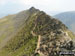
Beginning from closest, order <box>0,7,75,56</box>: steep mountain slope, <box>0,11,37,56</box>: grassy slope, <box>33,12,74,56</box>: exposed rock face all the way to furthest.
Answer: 1. <box>33,12,74,56</box>: exposed rock face
2. <box>0,7,75,56</box>: steep mountain slope
3. <box>0,11,37,56</box>: grassy slope

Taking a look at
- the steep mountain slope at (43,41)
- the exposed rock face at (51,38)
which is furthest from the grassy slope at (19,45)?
the exposed rock face at (51,38)

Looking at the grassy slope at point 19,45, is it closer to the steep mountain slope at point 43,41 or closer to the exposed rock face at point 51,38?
the steep mountain slope at point 43,41

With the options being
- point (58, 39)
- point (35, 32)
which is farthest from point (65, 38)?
point (35, 32)

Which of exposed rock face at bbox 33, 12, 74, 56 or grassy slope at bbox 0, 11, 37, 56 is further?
grassy slope at bbox 0, 11, 37, 56

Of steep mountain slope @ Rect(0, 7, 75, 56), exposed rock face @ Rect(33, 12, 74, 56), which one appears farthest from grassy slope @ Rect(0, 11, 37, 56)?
exposed rock face @ Rect(33, 12, 74, 56)

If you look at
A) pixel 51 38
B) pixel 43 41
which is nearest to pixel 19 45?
pixel 43 41

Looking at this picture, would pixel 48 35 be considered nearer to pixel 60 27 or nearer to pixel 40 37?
pixel 40 37

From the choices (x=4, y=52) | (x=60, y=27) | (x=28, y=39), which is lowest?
(x=4, y=52)

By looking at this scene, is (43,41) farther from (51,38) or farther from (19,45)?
(19,45)

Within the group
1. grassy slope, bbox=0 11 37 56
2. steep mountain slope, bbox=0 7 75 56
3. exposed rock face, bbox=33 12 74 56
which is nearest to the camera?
exposed rock face, bbox=33 12 74 56

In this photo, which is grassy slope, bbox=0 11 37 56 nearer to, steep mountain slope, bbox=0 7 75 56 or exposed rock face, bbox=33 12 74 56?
steep mountain slope, bbox=0 7 75 56
